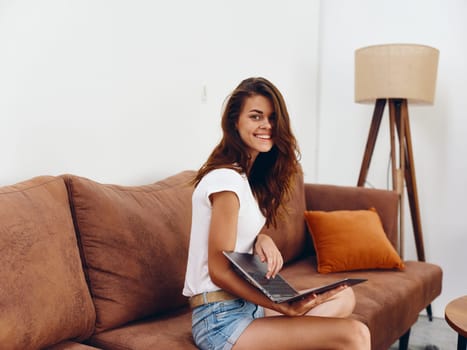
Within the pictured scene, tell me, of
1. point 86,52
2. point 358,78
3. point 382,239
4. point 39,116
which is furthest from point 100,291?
point 358,78

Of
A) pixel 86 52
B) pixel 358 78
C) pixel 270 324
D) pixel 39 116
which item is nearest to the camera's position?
pixel 270 324

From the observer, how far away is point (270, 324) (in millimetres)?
1404

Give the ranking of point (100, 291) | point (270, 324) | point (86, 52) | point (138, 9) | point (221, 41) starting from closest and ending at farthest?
point (270, 324) < point (100, 291) < point (86, 52) < point (138, 9) < point (221, 41)

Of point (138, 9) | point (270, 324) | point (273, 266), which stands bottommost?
point (270, 324)

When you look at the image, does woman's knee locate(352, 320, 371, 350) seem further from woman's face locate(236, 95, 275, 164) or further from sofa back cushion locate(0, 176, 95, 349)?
sofa back cushion locate(0, 176, 95, 349)

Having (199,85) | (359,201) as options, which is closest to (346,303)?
(359,201)

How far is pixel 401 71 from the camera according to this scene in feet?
9.57

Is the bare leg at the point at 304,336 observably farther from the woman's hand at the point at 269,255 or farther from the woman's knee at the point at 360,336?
the woman's hand at the point at 269,255

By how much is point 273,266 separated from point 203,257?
19 centimetres

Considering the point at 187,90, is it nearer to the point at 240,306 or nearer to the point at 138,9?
the point at 138,9

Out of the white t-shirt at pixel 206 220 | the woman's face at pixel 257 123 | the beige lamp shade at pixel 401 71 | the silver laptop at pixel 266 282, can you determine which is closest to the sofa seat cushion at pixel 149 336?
the white t-shirt at pixel 206 220

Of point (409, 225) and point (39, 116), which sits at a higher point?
point (39, 116)

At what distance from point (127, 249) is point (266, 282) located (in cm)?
50

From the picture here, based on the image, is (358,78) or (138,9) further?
(358,78)
